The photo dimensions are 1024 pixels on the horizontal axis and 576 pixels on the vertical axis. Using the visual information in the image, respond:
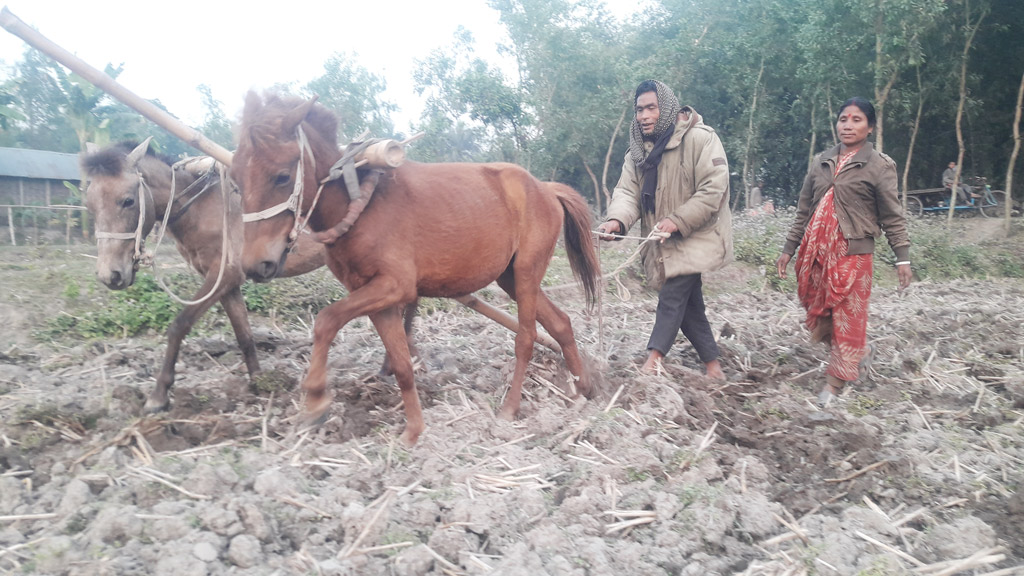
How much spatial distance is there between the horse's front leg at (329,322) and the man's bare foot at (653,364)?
206cm

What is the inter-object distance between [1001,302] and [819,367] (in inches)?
187

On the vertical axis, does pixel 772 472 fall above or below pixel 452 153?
below

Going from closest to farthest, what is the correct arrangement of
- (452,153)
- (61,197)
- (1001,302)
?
1. (1001,302)
2. (452,153)
3. (61,197)

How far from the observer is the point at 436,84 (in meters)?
24.4

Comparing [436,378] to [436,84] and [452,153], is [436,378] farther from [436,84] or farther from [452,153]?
[436,84]

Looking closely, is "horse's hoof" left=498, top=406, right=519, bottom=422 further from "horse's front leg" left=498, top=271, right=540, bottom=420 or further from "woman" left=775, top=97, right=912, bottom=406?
"woman" left=775, top=97, right=912, bottom=406

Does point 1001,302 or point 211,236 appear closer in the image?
point 211,236

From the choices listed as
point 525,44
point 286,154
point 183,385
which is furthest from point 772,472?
point 525,44

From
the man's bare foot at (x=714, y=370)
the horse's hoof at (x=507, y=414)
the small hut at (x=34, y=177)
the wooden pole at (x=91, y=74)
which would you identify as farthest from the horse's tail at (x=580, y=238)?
the small hut at (x=34, y=177)

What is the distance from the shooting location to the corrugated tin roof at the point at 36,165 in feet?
85.8

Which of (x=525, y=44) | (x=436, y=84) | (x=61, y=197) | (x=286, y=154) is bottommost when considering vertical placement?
(x=61, y=197)

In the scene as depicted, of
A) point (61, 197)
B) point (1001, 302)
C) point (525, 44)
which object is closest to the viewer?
point (1001, 302)

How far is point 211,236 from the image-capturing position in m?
5.02

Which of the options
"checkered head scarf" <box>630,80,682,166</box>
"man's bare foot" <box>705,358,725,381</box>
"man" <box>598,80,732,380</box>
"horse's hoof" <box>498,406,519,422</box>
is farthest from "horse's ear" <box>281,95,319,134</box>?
"man's bare foot" <box>705,358,725,381</box>
